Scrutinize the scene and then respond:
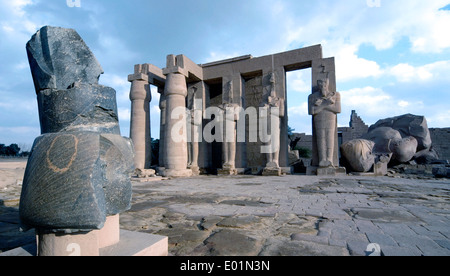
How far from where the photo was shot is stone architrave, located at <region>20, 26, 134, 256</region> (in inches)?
53.2

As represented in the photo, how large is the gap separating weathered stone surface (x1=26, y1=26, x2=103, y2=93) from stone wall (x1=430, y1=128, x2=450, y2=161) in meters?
20.4

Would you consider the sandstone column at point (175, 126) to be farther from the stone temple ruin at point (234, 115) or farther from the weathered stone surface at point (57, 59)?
the weathered stone surface at point (57, 59)

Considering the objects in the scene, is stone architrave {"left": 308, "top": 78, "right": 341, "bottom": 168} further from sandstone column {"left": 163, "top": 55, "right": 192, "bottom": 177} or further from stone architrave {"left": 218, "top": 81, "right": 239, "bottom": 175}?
sandstone column {"left": 163, "top": 55, "right": 192, "bottom": 177}

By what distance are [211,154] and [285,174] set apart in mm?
4092

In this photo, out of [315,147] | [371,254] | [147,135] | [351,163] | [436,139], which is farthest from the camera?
[436,139]

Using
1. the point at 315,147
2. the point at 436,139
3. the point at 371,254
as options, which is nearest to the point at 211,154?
the point at 315,147

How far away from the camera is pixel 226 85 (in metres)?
11.6

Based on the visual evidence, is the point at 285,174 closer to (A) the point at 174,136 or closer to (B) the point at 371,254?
(A) the point at 174,136

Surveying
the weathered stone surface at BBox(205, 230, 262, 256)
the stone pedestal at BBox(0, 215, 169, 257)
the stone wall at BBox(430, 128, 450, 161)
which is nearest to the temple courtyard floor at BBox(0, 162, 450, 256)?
the weathered stone surface at BBox(205, 230, 262, 256)

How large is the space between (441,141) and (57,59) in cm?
2096

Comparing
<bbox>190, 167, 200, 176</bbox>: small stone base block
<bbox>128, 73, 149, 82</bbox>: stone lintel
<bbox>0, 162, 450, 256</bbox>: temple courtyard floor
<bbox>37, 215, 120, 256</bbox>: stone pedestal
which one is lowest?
<bbox>190, 167, 200, 176</bbox>: small stone base block

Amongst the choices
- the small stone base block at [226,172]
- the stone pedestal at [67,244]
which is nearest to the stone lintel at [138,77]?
the small stone base block at [226,172]

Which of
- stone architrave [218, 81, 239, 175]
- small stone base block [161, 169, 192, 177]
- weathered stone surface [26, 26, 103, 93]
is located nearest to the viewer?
weathered stone surface [26, 26, 103, 93]

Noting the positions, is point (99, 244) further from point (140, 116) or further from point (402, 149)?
point (402, 149)
